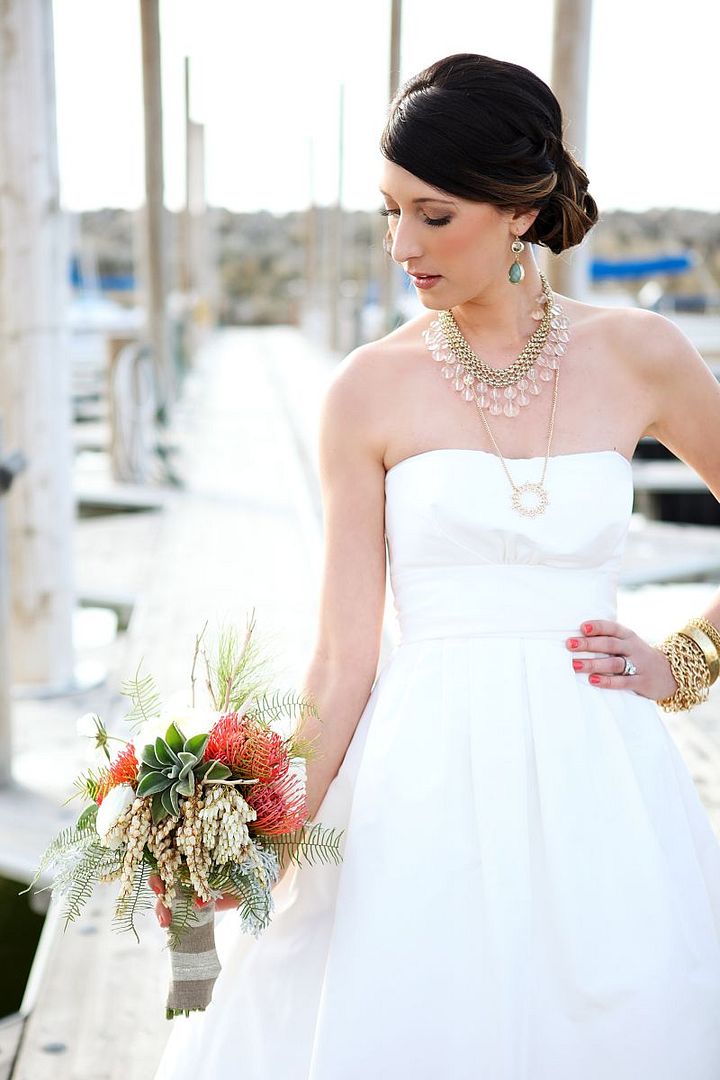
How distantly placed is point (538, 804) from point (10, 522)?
354 centimetres

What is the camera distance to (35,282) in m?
4.48

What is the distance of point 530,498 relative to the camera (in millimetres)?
1713

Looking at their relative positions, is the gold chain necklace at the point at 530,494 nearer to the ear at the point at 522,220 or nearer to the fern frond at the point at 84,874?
the ear at the point at 522,220

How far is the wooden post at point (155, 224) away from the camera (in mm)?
12312

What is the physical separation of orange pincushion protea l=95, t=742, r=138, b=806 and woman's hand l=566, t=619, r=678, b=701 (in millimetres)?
646

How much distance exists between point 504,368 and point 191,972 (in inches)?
38.7

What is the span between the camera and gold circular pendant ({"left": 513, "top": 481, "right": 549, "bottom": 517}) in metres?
1.71

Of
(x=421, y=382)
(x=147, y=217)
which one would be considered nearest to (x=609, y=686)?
(x=421, y=382)

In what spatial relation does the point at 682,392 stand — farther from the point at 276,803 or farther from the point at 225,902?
the point at 225,902

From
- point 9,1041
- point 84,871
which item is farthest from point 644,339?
point 9,1041

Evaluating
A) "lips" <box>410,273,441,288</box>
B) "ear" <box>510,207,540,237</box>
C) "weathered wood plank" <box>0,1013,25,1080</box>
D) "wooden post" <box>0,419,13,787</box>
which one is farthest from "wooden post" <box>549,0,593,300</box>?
"weathered wood plank" <box>0,1013,25,1080</box>

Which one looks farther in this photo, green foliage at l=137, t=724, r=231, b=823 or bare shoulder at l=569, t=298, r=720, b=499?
bare shoulder at l=569, t=298, r=720, b=499

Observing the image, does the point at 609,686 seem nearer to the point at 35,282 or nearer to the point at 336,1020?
the point at 336,1020

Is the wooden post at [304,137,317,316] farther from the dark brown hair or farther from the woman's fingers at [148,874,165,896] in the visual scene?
the woman's fingers at [148,874,165,896]
